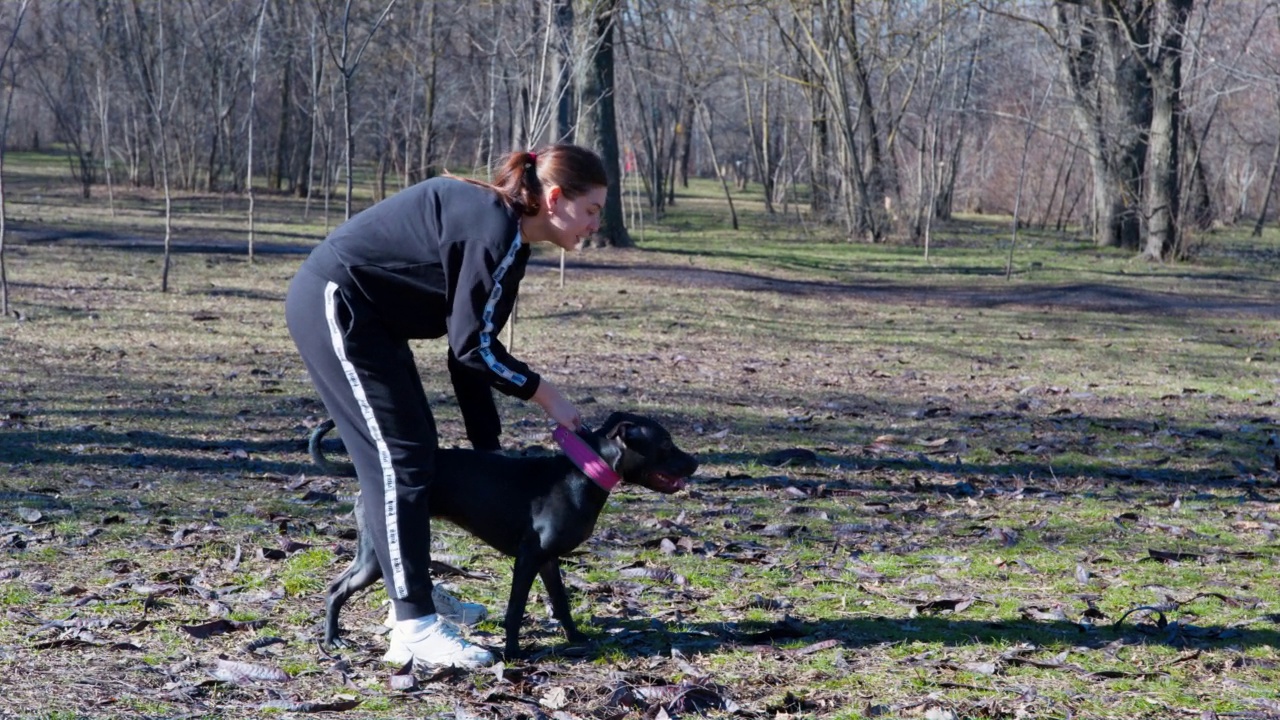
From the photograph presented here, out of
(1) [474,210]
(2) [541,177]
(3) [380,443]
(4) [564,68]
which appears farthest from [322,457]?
(4) [564,68]

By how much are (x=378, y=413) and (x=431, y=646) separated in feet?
2.54

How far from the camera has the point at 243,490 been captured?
21.1ft

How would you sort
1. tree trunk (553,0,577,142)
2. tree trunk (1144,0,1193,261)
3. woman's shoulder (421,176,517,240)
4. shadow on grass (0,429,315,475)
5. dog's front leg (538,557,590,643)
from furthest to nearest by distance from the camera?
tree trunk (1144,0,1193,261) → tree trunk (553,0,577,142) → shadow on grass (0,429,315,475) → dog's front leg (538,557,590,643) → woman's shoulder (421,176,517,240)

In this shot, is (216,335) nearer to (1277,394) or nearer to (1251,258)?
(1277,394)

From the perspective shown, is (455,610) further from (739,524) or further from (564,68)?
(564,68)

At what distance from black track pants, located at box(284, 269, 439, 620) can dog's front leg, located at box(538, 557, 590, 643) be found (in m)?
0.47

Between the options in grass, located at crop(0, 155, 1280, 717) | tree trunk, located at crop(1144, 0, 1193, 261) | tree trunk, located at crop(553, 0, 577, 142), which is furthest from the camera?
tree trunk, located at crop(1144, 0, 1193, 261)

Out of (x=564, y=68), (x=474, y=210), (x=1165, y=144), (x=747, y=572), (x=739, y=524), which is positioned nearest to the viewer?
(x=474, y=210)

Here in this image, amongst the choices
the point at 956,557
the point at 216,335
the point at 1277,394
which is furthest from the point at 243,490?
the point at 1277,394

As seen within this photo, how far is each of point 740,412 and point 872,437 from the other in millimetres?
1163

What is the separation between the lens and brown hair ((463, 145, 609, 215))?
3779 millimetres

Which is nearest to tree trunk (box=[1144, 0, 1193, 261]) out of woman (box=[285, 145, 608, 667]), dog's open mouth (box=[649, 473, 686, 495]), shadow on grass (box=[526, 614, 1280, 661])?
shadow on grass (box=[526, 614, 1280, 661])

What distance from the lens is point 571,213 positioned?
3.83 m

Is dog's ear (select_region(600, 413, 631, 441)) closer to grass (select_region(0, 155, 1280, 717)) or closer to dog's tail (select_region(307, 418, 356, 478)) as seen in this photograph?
grass (select_region(0, 155, 1280, 717))
